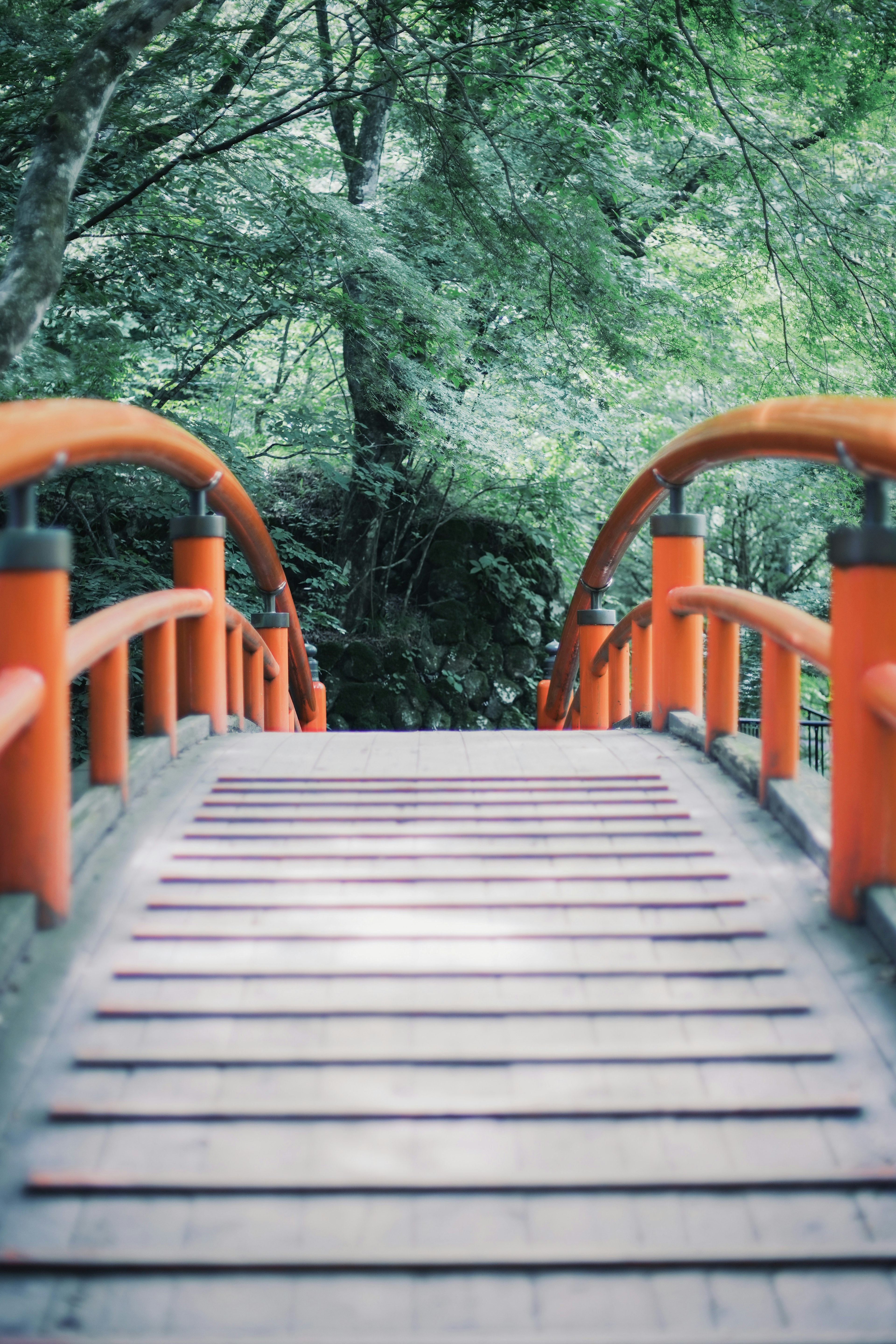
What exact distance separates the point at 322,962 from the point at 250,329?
566 cm

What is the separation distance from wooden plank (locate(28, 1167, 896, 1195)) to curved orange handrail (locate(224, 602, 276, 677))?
242 cm

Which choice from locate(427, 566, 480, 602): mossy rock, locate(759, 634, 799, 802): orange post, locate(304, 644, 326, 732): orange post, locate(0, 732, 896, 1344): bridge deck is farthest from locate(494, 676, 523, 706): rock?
locate(0, 732, 896, 1344): bridge deck

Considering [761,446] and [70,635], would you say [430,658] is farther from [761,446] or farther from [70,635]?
[70,635]

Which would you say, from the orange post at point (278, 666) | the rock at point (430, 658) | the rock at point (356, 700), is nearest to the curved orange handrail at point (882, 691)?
the orange post at point (278, 666)

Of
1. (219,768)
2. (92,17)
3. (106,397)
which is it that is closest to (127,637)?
(219,768)

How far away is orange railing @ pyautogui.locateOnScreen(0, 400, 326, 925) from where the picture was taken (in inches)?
78.5

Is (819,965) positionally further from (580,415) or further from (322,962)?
(580,415)

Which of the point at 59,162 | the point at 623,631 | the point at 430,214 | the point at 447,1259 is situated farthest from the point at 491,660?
the point at 447,1259

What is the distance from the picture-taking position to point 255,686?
479 cm

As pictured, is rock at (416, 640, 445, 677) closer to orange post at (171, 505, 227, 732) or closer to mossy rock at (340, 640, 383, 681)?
mossy rock at (340, 640, 383, 681)

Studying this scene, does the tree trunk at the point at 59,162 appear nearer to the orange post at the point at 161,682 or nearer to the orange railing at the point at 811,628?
the orange post at the point at 161,682

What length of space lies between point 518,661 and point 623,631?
20.8ft

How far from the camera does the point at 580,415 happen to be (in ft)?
31.6

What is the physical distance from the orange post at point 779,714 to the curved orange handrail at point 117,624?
4.94ft
